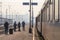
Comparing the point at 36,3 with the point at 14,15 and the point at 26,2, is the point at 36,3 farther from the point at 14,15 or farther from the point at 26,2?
the point at 14,15

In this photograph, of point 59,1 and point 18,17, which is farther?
point 18,17

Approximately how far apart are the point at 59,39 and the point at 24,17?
67.2 metres

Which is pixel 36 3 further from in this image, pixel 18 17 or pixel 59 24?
pixel 18 17

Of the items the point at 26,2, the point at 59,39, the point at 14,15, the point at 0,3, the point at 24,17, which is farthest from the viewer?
the point at 24,17

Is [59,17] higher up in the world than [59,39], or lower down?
higher up

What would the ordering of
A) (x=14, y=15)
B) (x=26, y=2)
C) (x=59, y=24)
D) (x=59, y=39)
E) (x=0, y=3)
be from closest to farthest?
(x=59, y=39)
(x=59, y=24)
(x=26, y=2)
(x=0, y=3)
(x=14, y=15)

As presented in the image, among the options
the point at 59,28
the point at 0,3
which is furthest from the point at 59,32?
the point at 0,3

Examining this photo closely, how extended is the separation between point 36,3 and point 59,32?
26030 millimetres

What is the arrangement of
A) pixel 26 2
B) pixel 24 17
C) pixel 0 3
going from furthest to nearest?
pixel 24 17
pixel 0 3
pixel 26 2

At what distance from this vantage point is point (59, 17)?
4902mm

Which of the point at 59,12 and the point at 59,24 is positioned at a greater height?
the point at 59,12

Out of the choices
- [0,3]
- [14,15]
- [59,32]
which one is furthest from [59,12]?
[14,15]

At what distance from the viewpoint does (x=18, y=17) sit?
6900cm

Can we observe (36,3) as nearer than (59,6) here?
No
